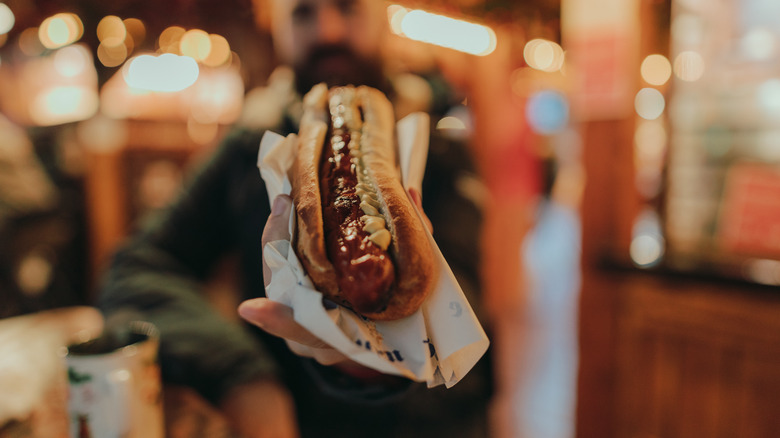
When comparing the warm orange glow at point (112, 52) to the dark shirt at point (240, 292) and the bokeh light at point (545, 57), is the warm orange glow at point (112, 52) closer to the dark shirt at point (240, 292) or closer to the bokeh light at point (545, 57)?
the dark shirt at point (240, 292)

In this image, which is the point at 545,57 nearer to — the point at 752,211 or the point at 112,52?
the point at 752,211

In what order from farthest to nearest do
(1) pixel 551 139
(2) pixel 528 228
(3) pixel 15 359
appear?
(1) pixel 551 139, (2) pixel 528 228, (3) pixel 15 359

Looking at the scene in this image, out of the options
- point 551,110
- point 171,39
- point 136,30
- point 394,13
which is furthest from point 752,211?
point 551,110

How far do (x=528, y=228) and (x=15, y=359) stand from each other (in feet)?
19.3

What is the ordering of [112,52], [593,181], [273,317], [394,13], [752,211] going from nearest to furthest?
[273,317] → [752,211] → [593,181] → [394,13] → [112,52]

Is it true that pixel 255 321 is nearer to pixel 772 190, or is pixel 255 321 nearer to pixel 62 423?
pixel 62 423

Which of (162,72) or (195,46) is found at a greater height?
(195,46)

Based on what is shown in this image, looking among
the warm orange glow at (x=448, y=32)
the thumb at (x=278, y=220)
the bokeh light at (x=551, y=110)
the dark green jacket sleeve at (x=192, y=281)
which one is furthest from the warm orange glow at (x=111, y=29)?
the bokeh light at (x=551, y=110)

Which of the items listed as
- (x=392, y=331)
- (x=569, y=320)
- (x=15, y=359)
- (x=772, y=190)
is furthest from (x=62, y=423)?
(x=569, y=320)

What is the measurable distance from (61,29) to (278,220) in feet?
20.0

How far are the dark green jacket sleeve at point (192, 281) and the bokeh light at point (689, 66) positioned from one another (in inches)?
102

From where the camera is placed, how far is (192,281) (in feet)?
4.98

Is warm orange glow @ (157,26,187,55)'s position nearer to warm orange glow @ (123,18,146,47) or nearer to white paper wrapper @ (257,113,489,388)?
warm orange glow @ (123,18,146,47)

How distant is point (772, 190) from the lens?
7.80ft
